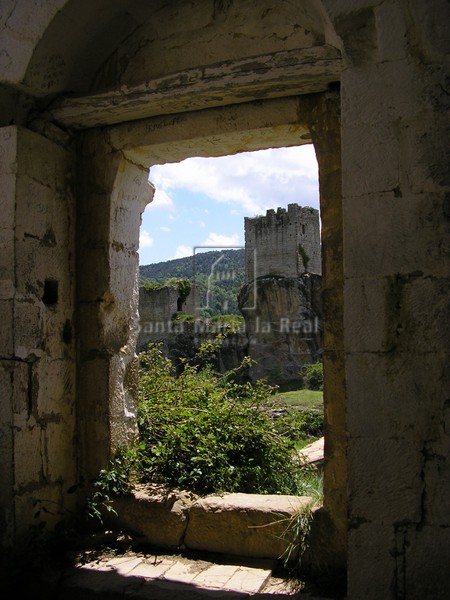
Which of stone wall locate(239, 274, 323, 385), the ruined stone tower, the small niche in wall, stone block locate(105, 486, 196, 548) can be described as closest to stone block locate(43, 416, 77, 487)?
stone block locate(105, 486, 196, 548)

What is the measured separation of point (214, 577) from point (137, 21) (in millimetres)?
3102

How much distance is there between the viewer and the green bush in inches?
137

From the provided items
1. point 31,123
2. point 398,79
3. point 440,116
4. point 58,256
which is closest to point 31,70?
point 31,123

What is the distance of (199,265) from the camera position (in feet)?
158

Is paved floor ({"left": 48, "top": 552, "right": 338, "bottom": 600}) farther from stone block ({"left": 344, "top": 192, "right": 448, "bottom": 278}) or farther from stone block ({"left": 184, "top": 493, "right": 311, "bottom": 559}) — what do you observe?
stone block ({"left": 344, "top": 192, "right": 448, "bottom": 278})

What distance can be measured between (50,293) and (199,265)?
44.8 metres

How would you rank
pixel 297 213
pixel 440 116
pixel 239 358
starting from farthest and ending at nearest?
pixel 297 213 → pixel 239 358 → pixel 440 116

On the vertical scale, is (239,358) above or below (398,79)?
below

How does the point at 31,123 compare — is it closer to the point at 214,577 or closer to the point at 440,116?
the point at 440,116

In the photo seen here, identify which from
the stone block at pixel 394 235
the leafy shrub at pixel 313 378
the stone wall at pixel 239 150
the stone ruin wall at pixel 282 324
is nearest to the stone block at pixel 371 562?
the stone wall at pixel 239 150

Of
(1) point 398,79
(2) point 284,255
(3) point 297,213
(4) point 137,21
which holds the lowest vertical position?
(1) point 398,79

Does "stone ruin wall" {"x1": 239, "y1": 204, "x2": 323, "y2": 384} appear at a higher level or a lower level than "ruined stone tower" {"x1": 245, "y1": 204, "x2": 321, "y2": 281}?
lower

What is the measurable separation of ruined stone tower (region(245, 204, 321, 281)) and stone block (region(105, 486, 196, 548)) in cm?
3171

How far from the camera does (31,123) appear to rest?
3307mm
